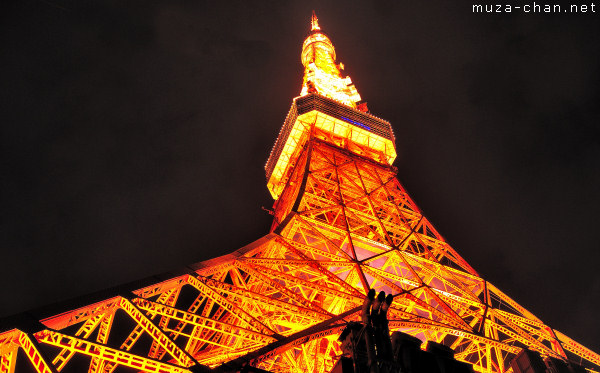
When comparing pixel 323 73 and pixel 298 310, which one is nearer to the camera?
pixel 298 310

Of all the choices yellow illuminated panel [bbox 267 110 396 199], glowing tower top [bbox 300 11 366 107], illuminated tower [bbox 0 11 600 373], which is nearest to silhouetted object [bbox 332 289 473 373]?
illuminated tower [bbox 0 11 600 373]

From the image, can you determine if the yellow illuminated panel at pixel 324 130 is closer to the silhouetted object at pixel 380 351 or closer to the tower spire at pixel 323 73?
the tower spire at pixel 323 73

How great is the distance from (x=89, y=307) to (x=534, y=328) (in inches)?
468

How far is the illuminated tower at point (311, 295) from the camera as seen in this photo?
656 cm

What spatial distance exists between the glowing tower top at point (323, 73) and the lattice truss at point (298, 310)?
21.3 ft

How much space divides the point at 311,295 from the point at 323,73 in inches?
732

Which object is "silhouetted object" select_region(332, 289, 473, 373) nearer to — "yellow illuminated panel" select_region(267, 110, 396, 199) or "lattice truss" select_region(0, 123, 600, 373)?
"lattice truss" select_region(0, 123, 600, 373)

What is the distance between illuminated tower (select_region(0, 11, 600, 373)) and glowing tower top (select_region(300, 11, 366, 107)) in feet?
0.58

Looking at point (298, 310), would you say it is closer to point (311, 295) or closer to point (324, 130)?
point (311, 295)

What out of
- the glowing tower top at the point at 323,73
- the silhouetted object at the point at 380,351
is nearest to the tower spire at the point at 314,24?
the glowing tower top at the point at 323,73

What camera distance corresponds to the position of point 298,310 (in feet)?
29.9

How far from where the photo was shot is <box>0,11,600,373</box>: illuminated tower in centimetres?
656

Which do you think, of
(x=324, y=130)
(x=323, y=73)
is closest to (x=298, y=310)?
(x=324, y=130)

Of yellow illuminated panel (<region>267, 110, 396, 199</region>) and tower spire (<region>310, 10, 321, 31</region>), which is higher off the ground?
tower spire (<region>310, 10, 321, 31</region>)
